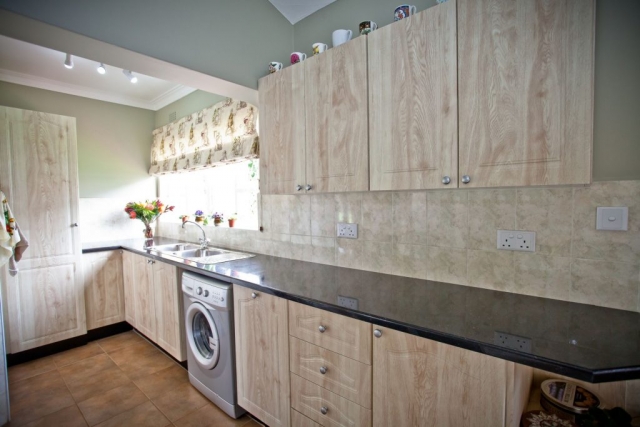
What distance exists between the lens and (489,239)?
146 cm

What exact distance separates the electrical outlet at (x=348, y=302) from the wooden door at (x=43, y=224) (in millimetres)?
2921

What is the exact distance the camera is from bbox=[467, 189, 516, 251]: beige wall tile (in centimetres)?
141

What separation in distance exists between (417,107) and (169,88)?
3.23 meters

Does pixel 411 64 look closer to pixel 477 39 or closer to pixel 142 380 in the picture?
pixel 477 39

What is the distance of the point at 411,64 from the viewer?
1.36 m

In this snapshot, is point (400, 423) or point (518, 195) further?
point (518, 195)

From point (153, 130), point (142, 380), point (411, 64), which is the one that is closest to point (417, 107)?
point (411, 64)

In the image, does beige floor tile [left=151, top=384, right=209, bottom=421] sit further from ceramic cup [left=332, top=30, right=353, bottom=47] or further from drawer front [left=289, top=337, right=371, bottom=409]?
ceramic cup [left=332, top=30, right=353, bottom=47]

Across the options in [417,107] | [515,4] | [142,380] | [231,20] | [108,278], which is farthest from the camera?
[108,278]

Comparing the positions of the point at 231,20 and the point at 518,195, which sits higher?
the point at 231,20

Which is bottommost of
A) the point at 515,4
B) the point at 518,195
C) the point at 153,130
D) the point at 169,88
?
the point at 518,195

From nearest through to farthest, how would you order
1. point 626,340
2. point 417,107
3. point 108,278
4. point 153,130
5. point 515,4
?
point 626,340 < point 515,4 < point 417,107 < point 108,278 < point 153,130

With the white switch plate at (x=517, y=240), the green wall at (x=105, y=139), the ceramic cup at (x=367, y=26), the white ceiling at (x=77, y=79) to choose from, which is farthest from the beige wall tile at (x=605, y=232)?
the green wall at (x=105, y=139)

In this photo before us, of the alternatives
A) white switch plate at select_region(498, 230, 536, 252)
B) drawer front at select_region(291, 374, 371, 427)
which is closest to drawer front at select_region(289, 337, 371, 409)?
drawer front at select_region(291, 374, 371, 427)
